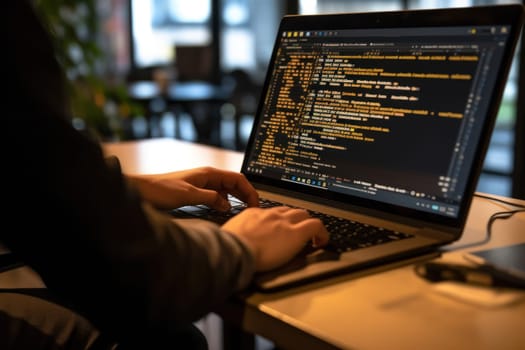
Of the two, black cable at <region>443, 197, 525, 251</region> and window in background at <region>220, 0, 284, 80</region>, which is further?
window in background at <region>220, 0, 284, 80</region>

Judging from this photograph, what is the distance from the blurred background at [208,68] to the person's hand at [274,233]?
5.15 ft

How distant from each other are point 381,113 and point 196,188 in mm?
313

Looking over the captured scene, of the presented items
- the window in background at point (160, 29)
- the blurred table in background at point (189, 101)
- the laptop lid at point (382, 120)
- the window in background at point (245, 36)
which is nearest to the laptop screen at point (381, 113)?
the laptop lid at point (382, 120)

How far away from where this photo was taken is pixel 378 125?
99 centimetres

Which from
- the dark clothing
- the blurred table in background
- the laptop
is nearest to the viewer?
the dark clothing

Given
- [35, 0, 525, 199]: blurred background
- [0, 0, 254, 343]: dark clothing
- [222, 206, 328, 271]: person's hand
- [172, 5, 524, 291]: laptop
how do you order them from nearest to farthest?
[0, 0, 254, 343]: dark clothing, [222, 206, 328, 271]: person's hand, [172, 5, 524, 291]: laptop, [35, 0, 525, 199]: blurred background

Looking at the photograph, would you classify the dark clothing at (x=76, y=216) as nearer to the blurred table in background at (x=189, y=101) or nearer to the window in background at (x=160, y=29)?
the blurred table in background at (x=189, y=101)

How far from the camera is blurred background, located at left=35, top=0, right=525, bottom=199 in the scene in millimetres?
4367

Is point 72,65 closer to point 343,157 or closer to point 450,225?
point 343,157

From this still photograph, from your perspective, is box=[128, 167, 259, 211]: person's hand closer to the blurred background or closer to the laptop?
the laptop

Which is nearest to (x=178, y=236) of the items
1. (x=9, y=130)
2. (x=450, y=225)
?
(x=9, y=130)

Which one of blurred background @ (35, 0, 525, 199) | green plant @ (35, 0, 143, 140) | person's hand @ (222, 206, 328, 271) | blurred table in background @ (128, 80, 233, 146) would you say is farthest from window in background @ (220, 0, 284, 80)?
person's hand @ (222, 206, 328, 271)

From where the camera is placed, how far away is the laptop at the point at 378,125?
85 cm

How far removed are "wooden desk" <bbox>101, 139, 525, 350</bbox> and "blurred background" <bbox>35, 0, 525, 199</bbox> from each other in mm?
1693
